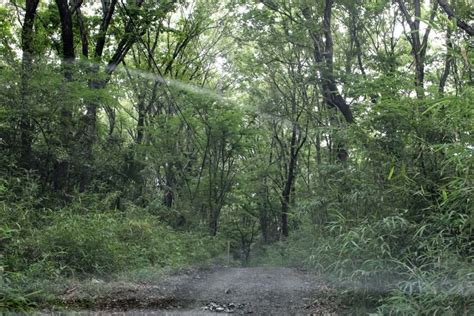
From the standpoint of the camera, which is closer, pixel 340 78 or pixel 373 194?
pixel 373 194

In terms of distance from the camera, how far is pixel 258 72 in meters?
14.9

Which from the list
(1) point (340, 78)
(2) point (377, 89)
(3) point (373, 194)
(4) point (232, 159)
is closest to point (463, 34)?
(2) point (377, 89)

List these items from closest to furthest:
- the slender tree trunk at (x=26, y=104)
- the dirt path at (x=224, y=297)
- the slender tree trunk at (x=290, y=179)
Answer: the dirt path at (x=224, y=297) < the slender tree trunk at (x=26, y=104) < the slender tree trunk at (x=290, y=179)

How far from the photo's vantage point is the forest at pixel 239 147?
349 cm


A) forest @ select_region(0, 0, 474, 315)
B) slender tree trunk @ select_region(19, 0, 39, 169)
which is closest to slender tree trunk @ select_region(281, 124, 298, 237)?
forest @ select_region(0, 0, 474, 315)

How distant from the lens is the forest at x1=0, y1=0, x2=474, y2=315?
11.5 feet

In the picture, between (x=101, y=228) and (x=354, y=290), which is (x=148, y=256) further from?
(x=354, y=290)

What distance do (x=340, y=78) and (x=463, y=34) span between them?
143 inches

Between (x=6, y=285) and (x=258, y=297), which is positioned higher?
(x=6, y=285)

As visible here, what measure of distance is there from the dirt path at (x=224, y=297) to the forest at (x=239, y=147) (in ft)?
1.03

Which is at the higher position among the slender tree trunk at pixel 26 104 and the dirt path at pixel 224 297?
the slender tree trunk at pixel 26 104

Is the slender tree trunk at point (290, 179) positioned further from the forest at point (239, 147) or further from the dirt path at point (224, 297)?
the dirt path at point (224, 297)

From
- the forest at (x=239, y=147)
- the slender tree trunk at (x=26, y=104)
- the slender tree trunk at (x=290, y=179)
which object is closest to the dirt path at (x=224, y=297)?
the forest at (x=239, y=147)

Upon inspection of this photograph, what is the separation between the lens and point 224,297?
503 cm
